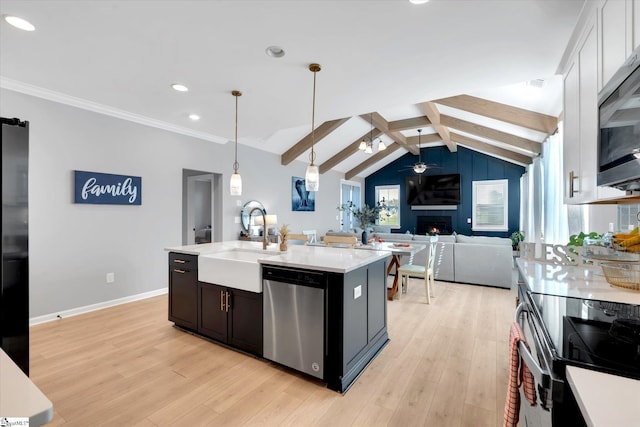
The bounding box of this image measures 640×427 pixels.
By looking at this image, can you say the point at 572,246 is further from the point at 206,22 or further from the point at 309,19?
the point at 206,22

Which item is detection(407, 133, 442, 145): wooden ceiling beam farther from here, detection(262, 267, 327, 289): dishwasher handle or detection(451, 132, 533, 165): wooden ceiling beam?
detection(262, 267, 327, 289): dishwasher handle

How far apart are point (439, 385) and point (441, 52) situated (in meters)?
2.64

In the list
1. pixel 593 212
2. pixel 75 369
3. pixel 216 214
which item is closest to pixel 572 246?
pixel 593 212

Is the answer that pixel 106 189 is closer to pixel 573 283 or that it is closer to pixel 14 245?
pixel 14 245

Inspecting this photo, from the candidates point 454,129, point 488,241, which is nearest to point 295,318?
point 488,241

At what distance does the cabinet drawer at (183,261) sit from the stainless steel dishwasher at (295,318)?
99 centimetres

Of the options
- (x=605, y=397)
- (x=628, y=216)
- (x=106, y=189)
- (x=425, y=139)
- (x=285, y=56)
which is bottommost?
(x=605, y=397)

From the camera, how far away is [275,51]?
2.48 meters

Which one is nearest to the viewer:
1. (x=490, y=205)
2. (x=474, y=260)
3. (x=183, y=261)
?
(x=183, y=261)

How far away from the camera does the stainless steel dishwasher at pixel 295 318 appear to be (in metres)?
2.25

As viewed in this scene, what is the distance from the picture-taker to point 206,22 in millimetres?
2104

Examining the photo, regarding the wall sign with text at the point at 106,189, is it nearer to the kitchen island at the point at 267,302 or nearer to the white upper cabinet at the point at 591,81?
the kitchen island at the point at 267,302

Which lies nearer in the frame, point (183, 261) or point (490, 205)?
point (183, 261)

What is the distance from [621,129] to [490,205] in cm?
866
